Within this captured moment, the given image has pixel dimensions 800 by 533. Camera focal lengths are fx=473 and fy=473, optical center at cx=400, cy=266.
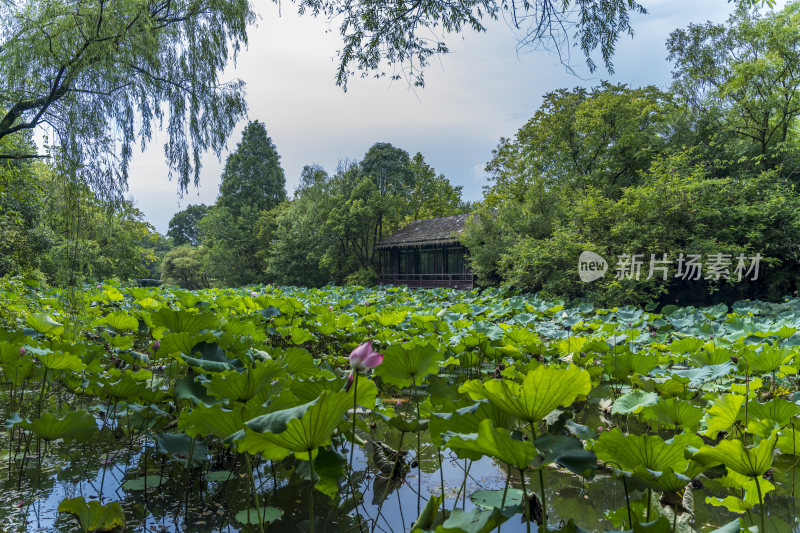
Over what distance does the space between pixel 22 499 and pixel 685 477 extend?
2111 mm

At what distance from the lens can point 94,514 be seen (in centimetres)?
135

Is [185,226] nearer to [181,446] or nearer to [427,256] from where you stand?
[427,256]

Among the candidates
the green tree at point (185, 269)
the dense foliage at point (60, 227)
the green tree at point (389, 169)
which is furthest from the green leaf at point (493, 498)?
the green tree at point (185, 269)

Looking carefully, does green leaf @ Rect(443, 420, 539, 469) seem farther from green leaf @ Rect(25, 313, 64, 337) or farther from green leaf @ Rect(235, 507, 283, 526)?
green leaf @ Rect(25, 313, 64, 337)

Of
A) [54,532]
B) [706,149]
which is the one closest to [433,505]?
[54,532]

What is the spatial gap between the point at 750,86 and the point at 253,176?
2406 cm

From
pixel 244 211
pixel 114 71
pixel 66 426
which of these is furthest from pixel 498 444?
pixel 244 211

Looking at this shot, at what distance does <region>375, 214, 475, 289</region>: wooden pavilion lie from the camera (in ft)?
56.5

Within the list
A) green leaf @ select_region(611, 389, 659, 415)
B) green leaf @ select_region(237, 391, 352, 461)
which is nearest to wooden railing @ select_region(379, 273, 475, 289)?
green leaf @ select_region(611, 389, 659, 415)

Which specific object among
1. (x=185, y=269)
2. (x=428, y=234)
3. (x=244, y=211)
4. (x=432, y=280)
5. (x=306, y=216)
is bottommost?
(x=432, y=280)

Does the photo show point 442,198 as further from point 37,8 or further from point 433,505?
point 433,505

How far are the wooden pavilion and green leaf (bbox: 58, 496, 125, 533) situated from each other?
14.9m

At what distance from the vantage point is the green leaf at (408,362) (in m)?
1.55

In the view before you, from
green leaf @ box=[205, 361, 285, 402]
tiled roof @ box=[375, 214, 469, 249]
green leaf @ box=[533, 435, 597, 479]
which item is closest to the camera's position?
green leaf @ box=[533, 435, 597, 479]
